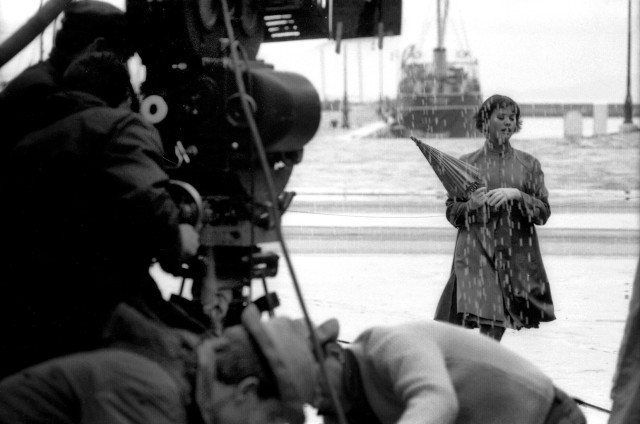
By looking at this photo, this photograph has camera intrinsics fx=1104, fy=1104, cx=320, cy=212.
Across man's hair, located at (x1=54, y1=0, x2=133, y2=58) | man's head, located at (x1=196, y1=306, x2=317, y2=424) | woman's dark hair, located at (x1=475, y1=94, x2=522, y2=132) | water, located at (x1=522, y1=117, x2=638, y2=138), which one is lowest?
water, located at (x1=522, y1=117, x2=638, y2=138)

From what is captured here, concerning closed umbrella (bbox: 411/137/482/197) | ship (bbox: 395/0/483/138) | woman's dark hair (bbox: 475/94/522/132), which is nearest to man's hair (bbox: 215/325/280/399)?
closed umbrella (bbox: 411/137/482/197)

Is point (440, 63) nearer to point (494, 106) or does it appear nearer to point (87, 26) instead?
point (494, 106)

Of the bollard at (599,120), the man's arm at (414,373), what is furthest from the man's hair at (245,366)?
the bollard at (599,120)

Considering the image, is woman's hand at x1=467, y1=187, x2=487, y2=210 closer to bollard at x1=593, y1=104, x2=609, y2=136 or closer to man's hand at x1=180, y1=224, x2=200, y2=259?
man's hand at x1=180, y1=224, x2=200, y2=259

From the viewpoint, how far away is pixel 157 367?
8.18 ft

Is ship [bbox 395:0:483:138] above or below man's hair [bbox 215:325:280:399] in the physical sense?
below

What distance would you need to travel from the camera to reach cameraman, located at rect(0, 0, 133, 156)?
303 centimetres

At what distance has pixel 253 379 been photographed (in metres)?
2.49

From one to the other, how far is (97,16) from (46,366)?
1.08m

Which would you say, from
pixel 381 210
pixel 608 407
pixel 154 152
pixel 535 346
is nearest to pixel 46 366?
pixel 154 152

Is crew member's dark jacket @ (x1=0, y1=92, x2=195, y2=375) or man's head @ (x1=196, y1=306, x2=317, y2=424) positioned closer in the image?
man's head @ (x1=196, y1=306, x2=317, y2=424)

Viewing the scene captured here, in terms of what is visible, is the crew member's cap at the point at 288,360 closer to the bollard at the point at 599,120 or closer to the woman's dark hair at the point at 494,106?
the woman's dark hair at the point at 494,106

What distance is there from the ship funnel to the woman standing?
70.9ft

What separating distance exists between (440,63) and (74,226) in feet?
85.5
